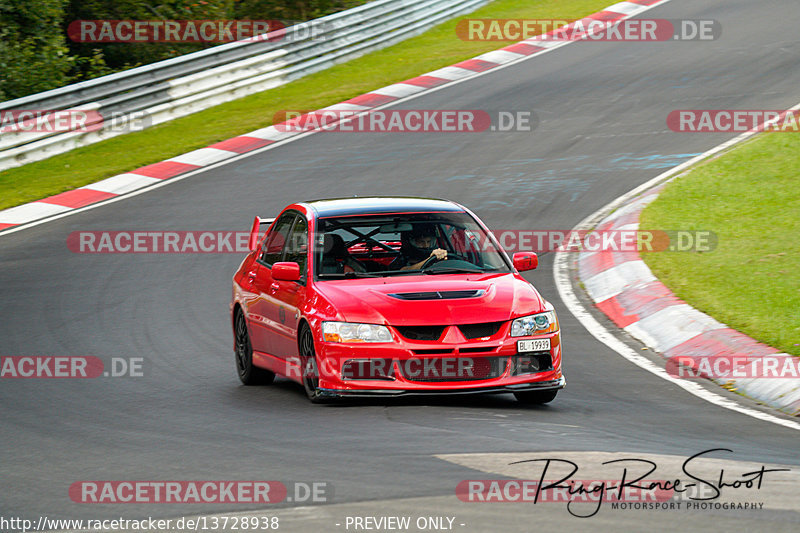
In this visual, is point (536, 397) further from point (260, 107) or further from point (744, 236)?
point (260, 107)

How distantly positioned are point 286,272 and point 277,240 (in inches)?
53.5

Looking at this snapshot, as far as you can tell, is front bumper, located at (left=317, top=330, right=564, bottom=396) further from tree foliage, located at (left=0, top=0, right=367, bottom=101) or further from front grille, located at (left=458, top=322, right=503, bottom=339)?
tree foliage, located at (left=0, top=0, right=367, bottom=101)

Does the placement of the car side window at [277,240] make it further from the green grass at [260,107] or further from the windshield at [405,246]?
the green grass at [260,107]

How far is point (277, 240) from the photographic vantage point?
32.3ft

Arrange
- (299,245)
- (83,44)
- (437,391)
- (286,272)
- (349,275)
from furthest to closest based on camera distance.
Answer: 1. (83,44)
2. (299,245)
3. (349,275)
4. (286,272)
5. (437,391)

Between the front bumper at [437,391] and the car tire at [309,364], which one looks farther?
the car tire at [309,364]

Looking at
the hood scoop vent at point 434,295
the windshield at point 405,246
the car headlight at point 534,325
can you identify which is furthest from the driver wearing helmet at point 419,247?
the car headlight at point 534,325

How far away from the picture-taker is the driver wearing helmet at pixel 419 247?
29.1 feet

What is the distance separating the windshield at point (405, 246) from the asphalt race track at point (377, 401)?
101cm

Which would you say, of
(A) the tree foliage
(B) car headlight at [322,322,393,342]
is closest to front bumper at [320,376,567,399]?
(B) car headlight at [322,322,393,342]

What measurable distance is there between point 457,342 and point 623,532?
116 inches

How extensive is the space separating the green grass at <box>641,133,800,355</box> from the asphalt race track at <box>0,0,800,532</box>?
25.6 inches

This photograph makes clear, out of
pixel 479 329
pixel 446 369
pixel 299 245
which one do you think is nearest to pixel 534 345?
pixel 479 329

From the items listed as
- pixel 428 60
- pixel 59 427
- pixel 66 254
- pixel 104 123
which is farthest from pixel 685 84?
pixel 59 427
